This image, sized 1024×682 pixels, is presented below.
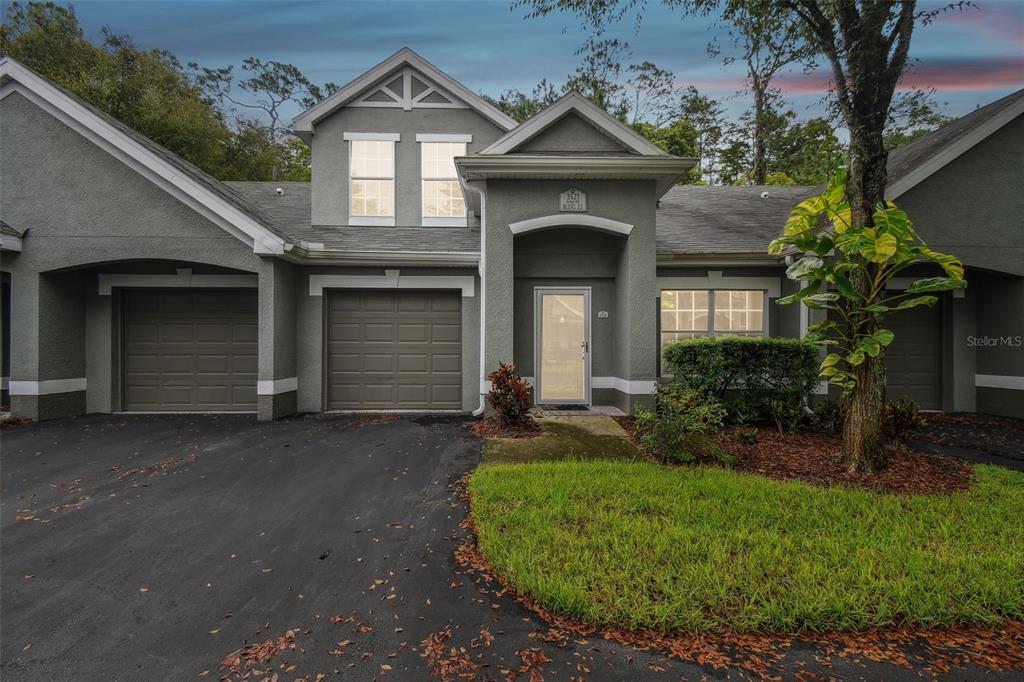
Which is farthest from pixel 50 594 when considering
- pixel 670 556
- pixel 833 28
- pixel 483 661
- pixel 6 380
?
pixel 833 28

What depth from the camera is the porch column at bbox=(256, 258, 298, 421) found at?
8000mm

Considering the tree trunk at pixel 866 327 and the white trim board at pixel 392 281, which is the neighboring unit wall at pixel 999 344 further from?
the white trim board at pixel 392 281

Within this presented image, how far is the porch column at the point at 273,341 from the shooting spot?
26.2ft

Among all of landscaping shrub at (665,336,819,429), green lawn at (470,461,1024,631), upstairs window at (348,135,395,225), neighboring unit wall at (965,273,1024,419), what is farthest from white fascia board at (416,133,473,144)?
neighboring unit wall at (965,273,1024,419)

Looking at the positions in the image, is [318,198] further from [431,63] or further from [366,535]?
[366,535]

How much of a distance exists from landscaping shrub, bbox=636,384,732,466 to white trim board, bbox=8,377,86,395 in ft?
33.5

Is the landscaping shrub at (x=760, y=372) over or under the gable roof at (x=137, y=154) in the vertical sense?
under

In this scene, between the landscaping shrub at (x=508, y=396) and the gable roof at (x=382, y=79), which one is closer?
the landscaping shrub at (x=508, y=396)

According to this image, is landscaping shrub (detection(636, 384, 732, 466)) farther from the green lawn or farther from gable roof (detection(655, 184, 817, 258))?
gable roof (detection(655, 184, 817, 258))

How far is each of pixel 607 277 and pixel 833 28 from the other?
4.67 m

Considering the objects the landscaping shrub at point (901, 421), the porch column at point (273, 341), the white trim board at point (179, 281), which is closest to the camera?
the landscaping shrub at point (901, 421)

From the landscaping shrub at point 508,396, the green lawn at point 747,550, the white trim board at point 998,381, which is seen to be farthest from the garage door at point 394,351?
the white trim board at point 998,381

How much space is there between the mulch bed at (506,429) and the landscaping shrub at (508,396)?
0.09 meters

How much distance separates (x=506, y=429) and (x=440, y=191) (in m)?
6.12
